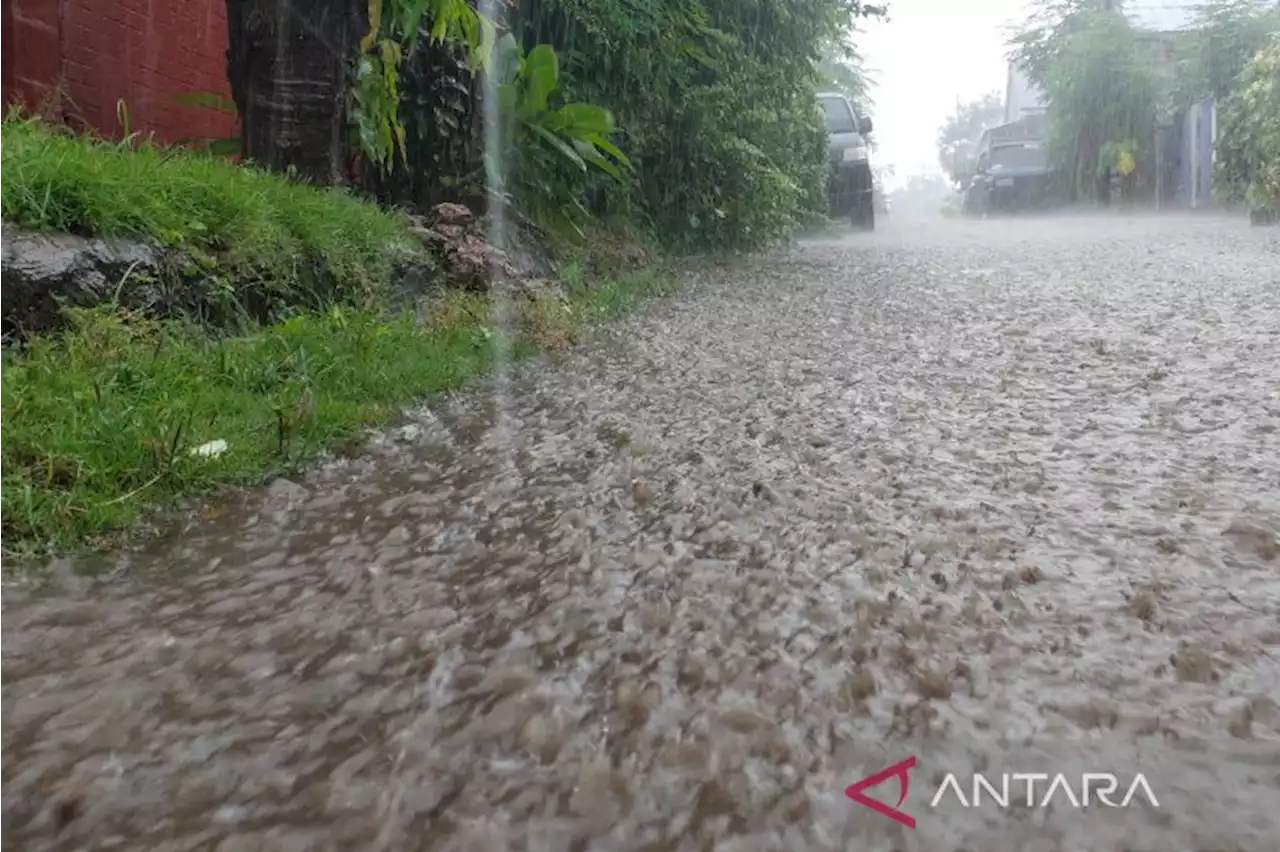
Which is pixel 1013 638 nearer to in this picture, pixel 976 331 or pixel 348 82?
pixel 976 331

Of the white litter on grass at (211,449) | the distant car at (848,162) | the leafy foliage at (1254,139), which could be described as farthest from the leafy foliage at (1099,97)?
the white litter on grass at (211,449)

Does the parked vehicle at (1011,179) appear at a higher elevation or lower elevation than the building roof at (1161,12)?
lower

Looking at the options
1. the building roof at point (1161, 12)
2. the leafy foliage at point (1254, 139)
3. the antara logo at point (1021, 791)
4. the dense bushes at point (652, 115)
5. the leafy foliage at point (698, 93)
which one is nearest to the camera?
the antara logo at point (1021, 791)

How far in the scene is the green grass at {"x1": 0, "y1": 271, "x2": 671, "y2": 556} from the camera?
87.2 inches

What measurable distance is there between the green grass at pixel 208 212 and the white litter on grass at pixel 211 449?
43.2 inches

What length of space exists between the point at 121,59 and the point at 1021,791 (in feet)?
18.6

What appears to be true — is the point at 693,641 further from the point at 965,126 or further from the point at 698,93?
the point at 965,126

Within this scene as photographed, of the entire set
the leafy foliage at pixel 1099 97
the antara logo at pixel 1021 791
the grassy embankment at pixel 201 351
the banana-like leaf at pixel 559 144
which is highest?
the leafy foliage at pixel 1099 97

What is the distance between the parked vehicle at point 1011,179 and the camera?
22.3m

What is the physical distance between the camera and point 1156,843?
1193 mm

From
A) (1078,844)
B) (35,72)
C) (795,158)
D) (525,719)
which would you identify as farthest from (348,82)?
(795,158)

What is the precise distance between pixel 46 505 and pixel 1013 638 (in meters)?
1.84

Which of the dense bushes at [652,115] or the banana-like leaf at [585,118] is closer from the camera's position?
the dense bushes at [652,115]

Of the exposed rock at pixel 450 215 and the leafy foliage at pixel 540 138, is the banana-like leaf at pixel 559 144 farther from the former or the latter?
the exposed rock at pixel 450 215
